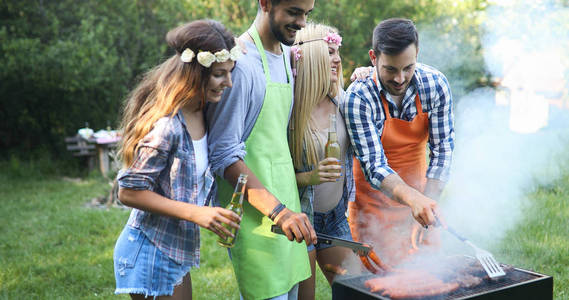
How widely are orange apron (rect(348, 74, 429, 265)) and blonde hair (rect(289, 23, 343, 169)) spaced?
50 centimetres

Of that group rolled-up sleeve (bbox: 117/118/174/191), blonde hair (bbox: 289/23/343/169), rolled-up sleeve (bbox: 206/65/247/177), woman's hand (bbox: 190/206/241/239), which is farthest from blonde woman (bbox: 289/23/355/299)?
rolled-up sleeve (bbox: 117/118/174/191)

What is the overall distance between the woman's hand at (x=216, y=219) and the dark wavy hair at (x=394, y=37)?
1280 mm

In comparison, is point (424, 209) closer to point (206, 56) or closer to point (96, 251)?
point (206, 56)

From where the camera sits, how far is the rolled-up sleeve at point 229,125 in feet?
7.55

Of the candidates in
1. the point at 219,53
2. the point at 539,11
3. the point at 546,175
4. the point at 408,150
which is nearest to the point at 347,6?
the point at 546,175

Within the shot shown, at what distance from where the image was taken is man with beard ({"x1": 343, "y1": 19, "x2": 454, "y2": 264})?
2.85 metres

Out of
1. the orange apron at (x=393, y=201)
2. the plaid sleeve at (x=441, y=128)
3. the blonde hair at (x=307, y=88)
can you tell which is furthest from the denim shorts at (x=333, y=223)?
the plaid sleeve at (x=441, y=128)

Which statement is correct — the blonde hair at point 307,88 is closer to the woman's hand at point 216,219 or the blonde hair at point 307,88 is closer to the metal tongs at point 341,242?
the metal tongs at point 341,242

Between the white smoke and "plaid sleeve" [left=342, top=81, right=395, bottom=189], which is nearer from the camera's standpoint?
"plaid sleeve" [left=342, top=81, right=395, bottom=189]

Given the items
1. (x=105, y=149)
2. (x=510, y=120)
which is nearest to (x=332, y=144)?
(x=510, y=120)

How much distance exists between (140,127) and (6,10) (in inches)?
405

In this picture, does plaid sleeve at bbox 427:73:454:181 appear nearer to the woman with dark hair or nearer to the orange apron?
the orange apron

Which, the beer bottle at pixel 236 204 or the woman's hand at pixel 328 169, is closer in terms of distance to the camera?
the beer bottle at pixel 236 204

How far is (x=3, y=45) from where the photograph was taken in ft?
32.8
